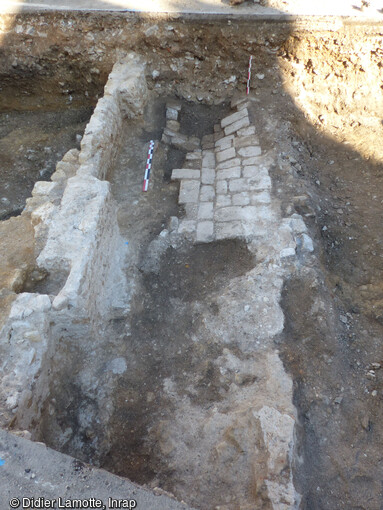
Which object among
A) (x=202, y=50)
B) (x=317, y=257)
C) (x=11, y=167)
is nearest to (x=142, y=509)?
(x=317, y=257)

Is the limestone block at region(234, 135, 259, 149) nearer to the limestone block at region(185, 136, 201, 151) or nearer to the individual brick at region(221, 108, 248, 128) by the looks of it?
the individual brick at region(221, 108, 248, 128)

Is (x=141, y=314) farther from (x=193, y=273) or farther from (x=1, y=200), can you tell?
(x=1, y=200)

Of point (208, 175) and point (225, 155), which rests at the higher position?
point (225, 155)

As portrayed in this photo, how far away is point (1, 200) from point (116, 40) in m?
3.36

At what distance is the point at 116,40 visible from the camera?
260 inches

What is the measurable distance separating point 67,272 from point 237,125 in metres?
3.90

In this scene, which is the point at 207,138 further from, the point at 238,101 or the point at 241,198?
the point at 241,198

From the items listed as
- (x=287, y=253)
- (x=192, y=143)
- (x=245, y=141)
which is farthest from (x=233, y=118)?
(x=287, y=253)

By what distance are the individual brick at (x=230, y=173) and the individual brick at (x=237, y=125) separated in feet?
3.06

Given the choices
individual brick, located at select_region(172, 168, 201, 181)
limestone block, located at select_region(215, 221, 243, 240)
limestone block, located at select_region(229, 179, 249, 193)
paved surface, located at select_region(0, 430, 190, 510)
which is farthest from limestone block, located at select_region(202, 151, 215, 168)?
paved surface, located at select_region(0, 430, 190, 510)

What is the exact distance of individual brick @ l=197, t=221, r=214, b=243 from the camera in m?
4.78

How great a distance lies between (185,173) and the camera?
569 centimetres

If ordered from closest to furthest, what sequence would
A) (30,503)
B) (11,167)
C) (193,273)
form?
(30,503)
(193,273)
(11,167)

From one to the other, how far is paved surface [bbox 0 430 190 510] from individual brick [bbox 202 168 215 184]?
13.5ft
